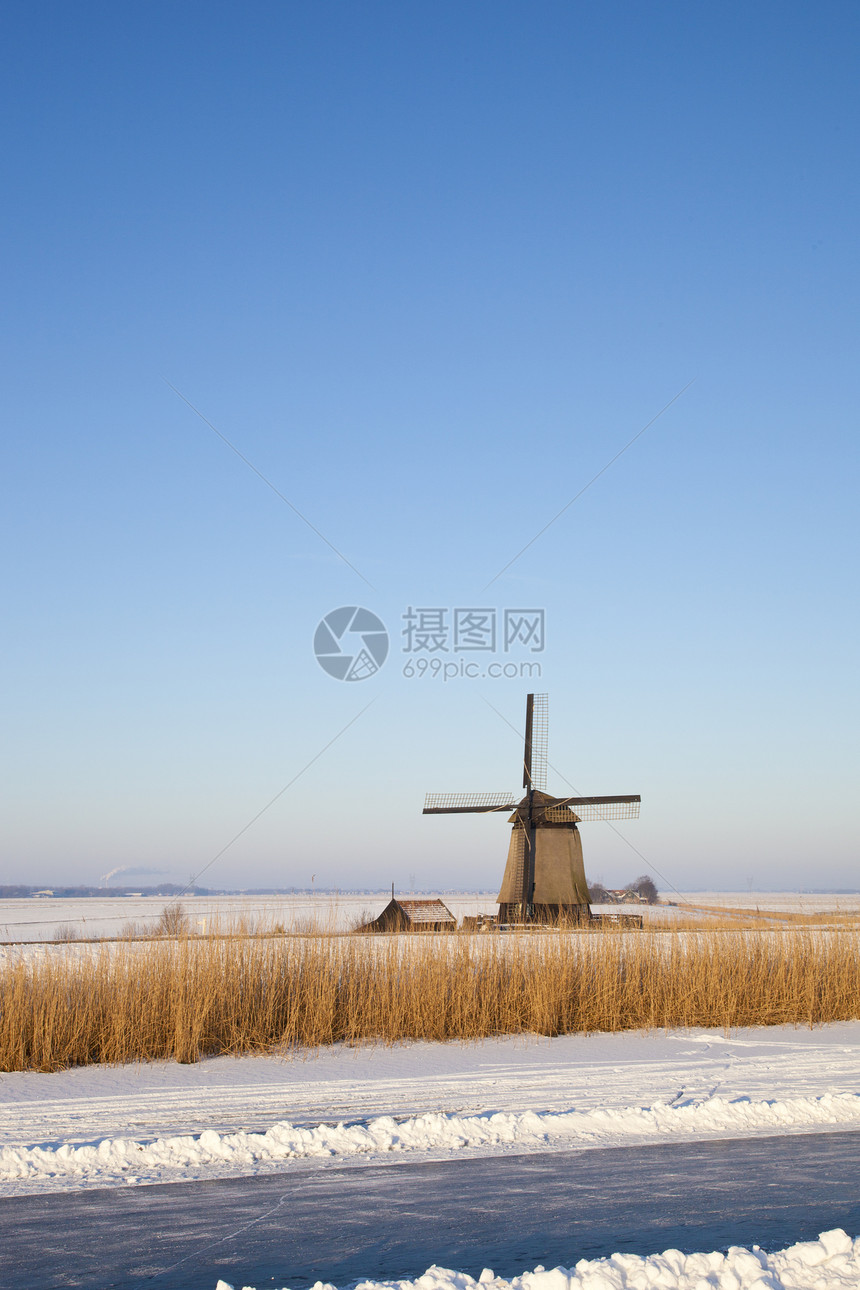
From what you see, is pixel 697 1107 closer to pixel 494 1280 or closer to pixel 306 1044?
pixel 494 1280

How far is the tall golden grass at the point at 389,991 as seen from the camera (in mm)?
9047

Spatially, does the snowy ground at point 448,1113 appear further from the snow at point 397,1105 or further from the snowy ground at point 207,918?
the snowy ground at point 207,918

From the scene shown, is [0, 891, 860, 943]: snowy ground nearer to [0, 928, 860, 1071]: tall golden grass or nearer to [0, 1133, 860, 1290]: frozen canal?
[0, 928, 860, 1071]: tall golden grass

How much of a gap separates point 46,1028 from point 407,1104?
366cm

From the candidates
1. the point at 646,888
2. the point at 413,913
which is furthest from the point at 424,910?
the point at 646,888

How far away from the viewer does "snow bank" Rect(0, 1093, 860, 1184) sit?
5238mm

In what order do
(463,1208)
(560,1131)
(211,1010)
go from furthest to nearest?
(211,1010) < (560,1131) < (463,1208)

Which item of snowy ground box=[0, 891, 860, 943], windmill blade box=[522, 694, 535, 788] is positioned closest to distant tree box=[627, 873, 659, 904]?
snowy ground box=[0, 891, 860, 943]

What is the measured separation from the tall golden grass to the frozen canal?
177 inches

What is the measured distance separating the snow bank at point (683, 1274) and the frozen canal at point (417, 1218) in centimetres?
24

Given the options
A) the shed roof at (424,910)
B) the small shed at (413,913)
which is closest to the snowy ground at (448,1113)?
the small shed at (413,913)

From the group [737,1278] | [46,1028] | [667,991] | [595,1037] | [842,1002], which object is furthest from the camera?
[842,1002]

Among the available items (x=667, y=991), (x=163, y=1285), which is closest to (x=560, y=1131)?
(x=163, y=1285)

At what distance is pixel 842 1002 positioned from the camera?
12.4 m
